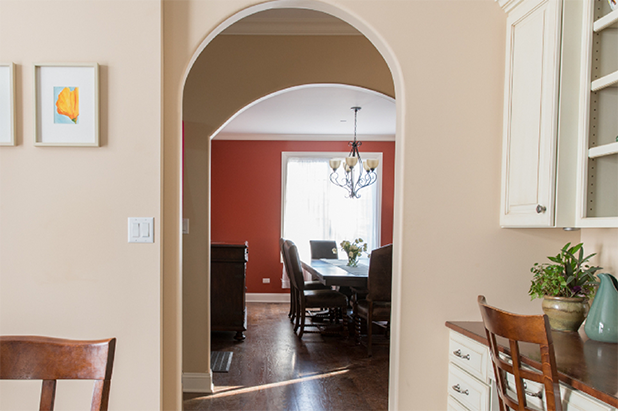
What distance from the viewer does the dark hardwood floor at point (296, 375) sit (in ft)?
9.83

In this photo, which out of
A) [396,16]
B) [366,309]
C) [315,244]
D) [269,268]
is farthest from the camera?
[269,268]

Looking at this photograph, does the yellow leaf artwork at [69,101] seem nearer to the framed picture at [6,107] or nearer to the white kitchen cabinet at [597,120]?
the framed picture at [6,107]

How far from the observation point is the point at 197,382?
10.4 ft

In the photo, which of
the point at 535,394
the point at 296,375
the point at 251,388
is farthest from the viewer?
the point at 296,375

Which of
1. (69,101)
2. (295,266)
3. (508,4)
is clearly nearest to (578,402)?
(508,4)

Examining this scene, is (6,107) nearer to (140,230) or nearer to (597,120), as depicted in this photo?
(140,230)

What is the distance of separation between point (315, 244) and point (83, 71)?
5.04 meters

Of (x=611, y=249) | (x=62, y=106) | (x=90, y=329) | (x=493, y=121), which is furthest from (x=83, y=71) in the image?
(x=611, y=249)

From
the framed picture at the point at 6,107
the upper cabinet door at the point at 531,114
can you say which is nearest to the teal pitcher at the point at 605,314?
the upper cabinet door at the point at 531,114

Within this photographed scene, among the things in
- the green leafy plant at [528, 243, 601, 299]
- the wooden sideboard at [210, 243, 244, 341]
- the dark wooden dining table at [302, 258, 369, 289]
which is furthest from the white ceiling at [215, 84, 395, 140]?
the green leafy plant at [528, 243, 601, 299]

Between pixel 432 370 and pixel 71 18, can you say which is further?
pixel 432 370

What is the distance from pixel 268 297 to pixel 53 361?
6275mm

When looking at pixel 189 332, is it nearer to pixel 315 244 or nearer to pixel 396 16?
pixel 396 16

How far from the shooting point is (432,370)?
2.00 metres
